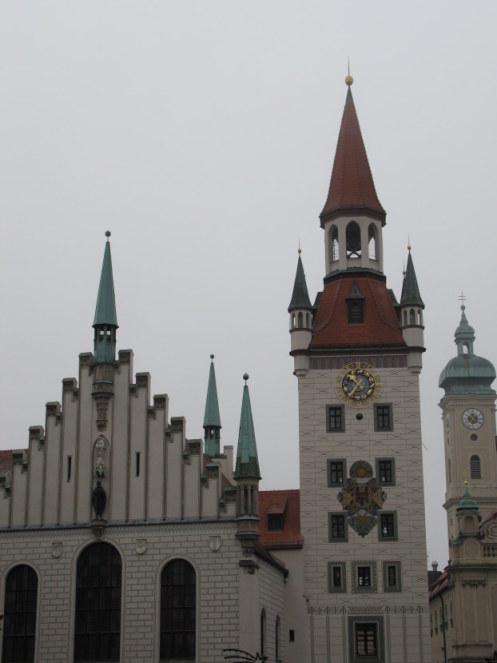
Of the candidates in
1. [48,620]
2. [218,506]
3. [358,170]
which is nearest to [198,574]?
[218,506]

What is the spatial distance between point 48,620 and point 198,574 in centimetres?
703

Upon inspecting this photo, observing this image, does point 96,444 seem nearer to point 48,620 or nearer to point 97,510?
point 97,510

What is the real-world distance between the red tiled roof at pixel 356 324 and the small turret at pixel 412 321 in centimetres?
54

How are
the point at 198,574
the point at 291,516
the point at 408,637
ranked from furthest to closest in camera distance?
the point at 291,516 < the point at 408,637 < the point at 198,574

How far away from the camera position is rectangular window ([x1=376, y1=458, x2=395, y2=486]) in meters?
64.4

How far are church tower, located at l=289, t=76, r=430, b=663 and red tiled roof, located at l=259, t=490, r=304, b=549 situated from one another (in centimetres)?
89

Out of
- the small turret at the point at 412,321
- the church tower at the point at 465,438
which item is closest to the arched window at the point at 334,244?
the small turret at the point at 412,321

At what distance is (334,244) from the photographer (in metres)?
71.2

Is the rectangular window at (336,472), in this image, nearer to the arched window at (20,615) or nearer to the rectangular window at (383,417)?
the rectangular window at (383,417)

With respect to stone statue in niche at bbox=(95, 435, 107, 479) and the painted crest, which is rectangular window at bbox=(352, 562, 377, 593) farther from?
stone statue in niche at bbox=(95, 435, 107, 479)

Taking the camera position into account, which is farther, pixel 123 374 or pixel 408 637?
pixel 408 637

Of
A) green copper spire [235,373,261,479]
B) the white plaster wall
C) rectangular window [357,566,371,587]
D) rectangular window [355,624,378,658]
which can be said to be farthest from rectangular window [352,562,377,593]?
green copper spire [235,373,261,479]

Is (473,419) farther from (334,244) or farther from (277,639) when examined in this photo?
(277,639)

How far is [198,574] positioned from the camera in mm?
55344
